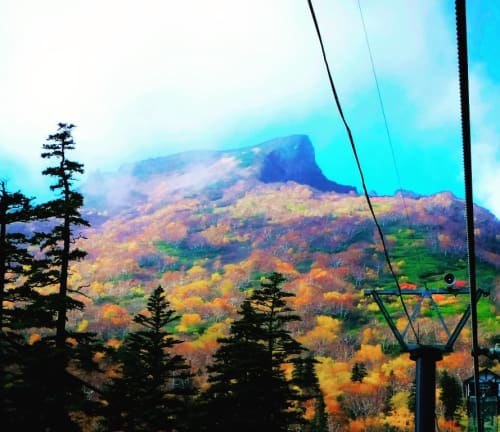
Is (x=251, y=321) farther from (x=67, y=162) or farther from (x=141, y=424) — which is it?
(x=67, y=162)

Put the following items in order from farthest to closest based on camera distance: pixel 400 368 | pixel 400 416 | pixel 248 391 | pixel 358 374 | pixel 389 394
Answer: pixel 400 368
pixel 358 374
pixel 389 394
pixel 400 416
pixel 248 391

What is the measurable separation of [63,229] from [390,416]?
115877 millimetres

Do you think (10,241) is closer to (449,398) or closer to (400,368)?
(449,398)

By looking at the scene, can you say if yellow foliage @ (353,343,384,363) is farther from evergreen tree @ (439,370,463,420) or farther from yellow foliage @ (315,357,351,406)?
evergreen tree @ (439,370,463,420)

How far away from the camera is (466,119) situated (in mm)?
3457

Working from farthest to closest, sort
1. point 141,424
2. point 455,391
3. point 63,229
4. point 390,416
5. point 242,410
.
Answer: point 390,416 → point 455,391 → point 141,424 → point 242,410 → point 63,229

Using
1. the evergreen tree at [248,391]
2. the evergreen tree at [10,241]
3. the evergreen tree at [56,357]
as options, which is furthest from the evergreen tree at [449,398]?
the evergreen tree at [10,241]

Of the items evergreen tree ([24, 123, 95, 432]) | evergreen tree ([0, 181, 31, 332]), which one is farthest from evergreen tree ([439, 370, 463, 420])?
evergreen tree ([0, 181, 31, 332])

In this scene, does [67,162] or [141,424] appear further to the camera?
[141,424]

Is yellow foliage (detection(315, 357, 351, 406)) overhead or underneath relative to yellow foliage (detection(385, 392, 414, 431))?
overhead

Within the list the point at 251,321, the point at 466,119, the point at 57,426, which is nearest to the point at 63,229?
the point at 57,426

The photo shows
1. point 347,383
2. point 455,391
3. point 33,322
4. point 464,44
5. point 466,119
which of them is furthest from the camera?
point 347,383

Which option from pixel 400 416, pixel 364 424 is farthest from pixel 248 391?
pixel 400 416

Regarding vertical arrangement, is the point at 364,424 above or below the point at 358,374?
below
